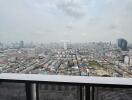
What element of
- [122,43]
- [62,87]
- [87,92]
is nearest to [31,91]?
[62,87]

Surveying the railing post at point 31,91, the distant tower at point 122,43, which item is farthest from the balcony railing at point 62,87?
the distant tower at point 122,43

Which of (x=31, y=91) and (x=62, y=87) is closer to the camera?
(x=62, y=87)

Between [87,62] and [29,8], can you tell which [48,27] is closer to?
[29,8]

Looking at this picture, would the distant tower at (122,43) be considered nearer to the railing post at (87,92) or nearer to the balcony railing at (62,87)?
the balcony railing at (62,87)

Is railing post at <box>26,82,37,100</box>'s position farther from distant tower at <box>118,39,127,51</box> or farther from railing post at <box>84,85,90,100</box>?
distant tower at <box>118,39,127,51</box>

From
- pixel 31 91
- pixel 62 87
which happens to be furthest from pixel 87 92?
pixel 31 91

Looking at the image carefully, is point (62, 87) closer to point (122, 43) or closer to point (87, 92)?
point (87, 92)

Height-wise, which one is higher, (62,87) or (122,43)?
(122,43)

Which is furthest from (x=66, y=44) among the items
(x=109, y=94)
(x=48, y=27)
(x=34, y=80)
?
(x=109, y=94)
